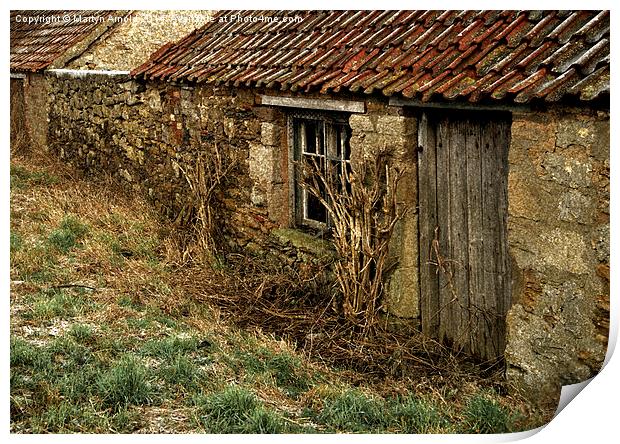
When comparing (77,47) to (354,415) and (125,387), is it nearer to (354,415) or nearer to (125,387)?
(125,387)

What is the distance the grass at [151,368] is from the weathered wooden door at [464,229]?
0.73 meters

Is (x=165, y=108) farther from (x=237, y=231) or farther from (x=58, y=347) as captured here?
(x=58, y=347)

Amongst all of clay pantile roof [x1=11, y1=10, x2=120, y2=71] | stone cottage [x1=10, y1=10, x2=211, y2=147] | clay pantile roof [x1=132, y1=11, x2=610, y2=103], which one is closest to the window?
clay pantile roof [x1=132, y1=11, x2=610, y2=103]

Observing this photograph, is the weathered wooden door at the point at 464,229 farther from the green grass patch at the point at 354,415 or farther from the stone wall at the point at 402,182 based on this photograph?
the green grass patch at the point at 354,415

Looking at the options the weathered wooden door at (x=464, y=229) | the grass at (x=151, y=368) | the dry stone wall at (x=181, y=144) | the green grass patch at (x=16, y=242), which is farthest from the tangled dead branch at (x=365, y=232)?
the green grass patch at (x=16, y=242)

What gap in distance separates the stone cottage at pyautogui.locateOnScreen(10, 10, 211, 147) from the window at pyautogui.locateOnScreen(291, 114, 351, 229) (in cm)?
356

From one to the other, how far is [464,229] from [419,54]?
1.28m

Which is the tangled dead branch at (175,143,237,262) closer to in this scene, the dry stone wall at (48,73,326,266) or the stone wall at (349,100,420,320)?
the dry stone wall at (48,73,326,266)

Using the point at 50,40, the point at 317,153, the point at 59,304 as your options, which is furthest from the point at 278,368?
the point at 50,40

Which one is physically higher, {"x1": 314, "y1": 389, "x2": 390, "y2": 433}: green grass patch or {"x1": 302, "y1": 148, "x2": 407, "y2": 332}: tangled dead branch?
{"x1": 302, "y1": 148, "x2": 407, "y2": 332}: tangled dead branch

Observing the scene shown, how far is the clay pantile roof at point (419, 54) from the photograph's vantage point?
4824 millimetres

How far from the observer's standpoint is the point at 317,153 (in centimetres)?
702

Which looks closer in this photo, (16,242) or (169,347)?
(169,347)

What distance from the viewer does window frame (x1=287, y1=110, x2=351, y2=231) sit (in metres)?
6.71
